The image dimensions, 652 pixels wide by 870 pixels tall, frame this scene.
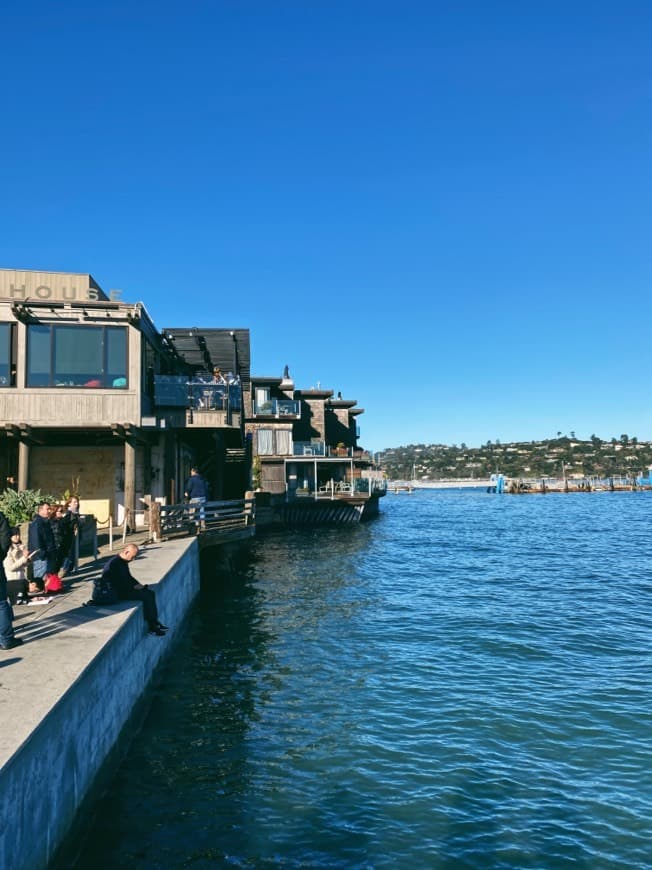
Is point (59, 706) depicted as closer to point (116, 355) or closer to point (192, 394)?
point (116, 355)

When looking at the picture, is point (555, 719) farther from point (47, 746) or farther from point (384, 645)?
point (47, 746)

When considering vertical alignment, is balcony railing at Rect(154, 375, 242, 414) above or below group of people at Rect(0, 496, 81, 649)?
above

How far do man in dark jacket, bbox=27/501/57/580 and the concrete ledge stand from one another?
2.10 feet

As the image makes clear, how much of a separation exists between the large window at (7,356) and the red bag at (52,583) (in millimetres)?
10261

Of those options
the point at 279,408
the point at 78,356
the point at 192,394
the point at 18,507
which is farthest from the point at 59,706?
the point at 279,408

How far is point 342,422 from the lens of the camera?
64375mm

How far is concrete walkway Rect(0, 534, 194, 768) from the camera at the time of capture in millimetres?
5559

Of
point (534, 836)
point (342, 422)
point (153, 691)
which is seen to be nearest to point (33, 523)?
point (153, 691)

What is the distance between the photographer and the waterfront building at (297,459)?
46938mm

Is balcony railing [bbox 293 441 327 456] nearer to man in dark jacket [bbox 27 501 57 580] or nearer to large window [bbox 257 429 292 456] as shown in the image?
large window [bbox 257 429 292 456]

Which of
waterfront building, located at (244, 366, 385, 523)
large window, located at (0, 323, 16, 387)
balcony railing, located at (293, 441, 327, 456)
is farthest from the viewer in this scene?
balcony railing, located at (293, 441, 327, 456)

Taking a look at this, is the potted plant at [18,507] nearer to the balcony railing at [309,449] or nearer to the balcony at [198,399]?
the balcony at [198,399]

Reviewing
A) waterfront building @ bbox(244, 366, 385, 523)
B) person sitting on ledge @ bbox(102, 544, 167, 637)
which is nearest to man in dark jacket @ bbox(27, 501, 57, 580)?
person sitting on ledge @ bbox(102, 544, 167, 637)

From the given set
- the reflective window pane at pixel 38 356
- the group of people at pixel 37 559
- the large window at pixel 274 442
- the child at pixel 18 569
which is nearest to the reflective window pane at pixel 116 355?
the reflective window pane at pixel 38 356
